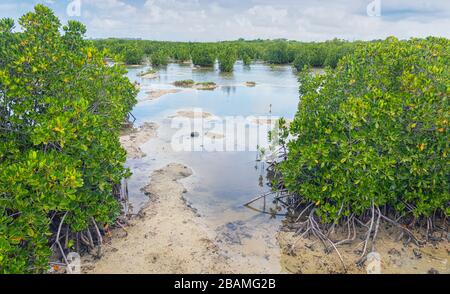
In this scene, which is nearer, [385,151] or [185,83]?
[385,151]

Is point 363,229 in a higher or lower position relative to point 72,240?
lower

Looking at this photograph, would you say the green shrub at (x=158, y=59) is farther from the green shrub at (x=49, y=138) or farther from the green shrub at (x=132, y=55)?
the green shrub at (x=49, y=138)

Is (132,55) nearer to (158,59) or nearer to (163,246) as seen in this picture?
(158,59)

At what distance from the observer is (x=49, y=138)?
Answer: 19.9 ft

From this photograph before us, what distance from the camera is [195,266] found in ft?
23.6

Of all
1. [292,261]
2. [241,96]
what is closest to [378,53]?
[292,261]

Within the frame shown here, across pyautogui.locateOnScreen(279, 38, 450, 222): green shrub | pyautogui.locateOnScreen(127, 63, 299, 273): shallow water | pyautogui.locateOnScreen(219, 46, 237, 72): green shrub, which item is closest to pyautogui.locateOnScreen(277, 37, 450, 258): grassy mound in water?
pyautogui.locateOnScreen(279, 38, 450, 222): green shrub

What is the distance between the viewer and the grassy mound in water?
7.39m

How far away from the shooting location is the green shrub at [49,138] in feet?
18.2

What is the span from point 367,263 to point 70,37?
8.48 meters

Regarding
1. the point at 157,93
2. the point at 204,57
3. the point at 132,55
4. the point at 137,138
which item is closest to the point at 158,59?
the point at 132,55

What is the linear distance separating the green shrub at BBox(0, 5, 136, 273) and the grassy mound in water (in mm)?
4452

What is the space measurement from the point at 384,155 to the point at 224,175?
18.9 feet
